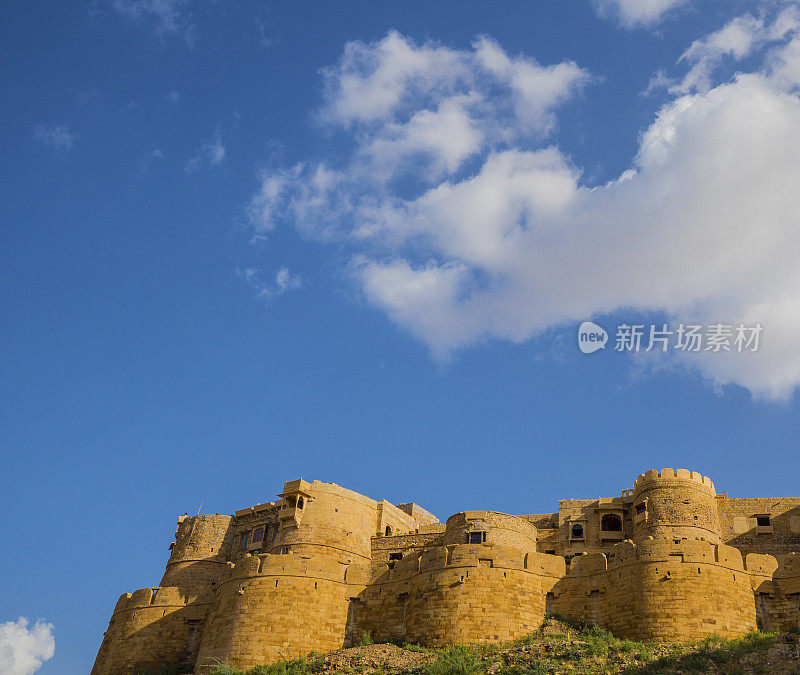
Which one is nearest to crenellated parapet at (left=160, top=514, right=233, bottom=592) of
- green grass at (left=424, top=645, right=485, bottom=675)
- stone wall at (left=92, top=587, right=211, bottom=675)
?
stone wall at (left=92, top=587, right=211, bottom=675)

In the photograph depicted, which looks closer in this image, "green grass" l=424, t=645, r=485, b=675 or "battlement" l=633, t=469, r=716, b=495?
"green grass" l=424, t=645, r=485, b=675

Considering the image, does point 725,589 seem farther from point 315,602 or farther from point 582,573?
point 315,602

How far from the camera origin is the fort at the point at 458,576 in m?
38.0

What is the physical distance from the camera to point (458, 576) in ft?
133

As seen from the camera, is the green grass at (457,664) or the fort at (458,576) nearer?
the green grass at (457,664)

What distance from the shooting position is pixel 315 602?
42.2m

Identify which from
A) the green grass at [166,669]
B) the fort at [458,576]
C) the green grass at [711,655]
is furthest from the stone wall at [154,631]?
the green grass at [711,655]

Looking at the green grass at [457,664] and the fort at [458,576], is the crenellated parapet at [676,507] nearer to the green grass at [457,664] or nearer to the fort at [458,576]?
the fort at [458,576]

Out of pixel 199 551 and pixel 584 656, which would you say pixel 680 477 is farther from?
pixel 199 551

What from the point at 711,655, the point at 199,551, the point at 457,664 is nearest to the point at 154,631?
the point at 199,551

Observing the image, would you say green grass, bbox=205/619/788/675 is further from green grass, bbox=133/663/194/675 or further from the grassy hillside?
green grass, bbox=133/663/194/675

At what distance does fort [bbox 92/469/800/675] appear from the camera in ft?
125

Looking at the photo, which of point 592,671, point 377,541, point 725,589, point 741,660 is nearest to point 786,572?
point 725,589

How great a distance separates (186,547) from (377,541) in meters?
13.8
